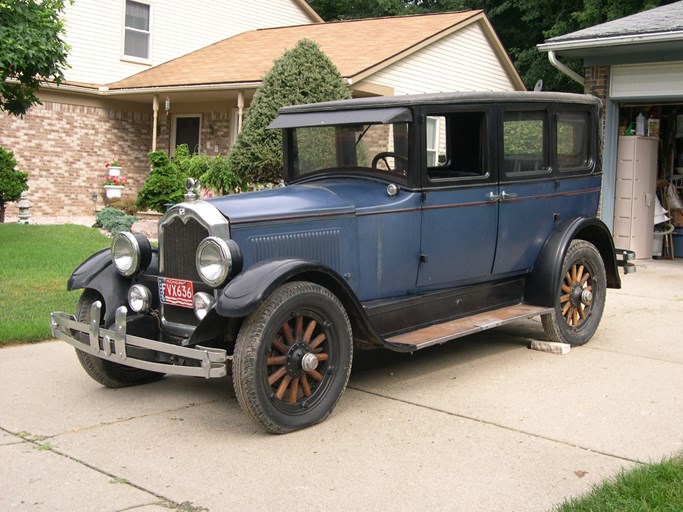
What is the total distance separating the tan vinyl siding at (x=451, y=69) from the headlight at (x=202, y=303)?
40.5 ft

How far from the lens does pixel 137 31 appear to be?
67.8 ft

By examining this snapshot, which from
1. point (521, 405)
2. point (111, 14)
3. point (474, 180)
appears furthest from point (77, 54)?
point (521, 405)

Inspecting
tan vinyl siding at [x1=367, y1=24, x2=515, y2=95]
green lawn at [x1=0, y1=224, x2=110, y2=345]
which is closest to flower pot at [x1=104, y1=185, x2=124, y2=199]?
green lawn at [x1=0, y1=224, x2=110, y2=345]

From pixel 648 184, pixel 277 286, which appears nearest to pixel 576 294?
pixel 277 286

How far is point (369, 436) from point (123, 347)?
1.52m

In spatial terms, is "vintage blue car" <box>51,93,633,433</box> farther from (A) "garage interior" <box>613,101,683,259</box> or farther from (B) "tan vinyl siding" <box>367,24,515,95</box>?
(B) "tan vinyl siding" <box>367,24,515,95</box>

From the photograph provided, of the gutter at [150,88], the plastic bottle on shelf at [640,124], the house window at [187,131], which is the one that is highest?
the gutter at [150,88]

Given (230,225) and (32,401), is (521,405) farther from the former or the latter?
(32,401)

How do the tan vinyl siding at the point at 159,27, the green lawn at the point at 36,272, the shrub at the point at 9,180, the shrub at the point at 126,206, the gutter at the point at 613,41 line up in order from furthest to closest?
the tan vinyl siding at the point at 159,27 → the shrub at the point at 126,206 → the shrub at the point at 9,180 → the gutter at the point at 613,41 → the green lawn at the point at 36,272

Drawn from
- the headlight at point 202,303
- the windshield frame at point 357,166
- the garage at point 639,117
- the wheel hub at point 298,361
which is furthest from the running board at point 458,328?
the garage at point 639,117

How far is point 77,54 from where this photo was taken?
763 inches

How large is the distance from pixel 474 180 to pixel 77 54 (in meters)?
15.7

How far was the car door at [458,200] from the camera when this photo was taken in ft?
19.1

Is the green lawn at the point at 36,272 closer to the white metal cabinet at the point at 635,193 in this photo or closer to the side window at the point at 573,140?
the side window at the point at 573,140
